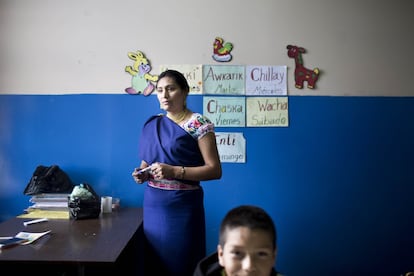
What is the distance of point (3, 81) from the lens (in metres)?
2.02

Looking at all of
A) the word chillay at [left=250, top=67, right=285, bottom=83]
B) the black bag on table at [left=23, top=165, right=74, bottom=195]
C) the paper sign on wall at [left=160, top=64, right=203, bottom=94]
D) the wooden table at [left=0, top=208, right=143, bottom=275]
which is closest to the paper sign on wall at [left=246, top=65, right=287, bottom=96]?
the word chillay at [left=250, top=67, right=285, bottom=83]

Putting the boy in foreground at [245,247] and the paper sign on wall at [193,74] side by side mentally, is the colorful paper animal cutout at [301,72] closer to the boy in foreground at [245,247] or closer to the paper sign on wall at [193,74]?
the paper sign on wall at [193,74]

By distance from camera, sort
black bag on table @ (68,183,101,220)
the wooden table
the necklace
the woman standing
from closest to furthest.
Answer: the wooden table
the woman standing
the necklace
black bag on table @ (68,183,101,220)

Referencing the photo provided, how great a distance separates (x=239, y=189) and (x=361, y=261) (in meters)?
0.92

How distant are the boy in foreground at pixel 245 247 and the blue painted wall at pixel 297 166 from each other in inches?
44.6

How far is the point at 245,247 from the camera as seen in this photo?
33.6 inches

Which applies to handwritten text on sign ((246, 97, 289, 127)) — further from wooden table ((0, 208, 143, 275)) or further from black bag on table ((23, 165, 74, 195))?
black bag on table ((23, 165, 74, 195))

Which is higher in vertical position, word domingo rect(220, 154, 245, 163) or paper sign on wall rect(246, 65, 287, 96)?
paper sign on wall rect(246, 65, 287, 96)

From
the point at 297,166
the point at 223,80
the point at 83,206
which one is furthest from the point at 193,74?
the point at 83,206

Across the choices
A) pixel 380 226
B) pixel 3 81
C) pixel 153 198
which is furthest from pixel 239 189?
pixel 3 81

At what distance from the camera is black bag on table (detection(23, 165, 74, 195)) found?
1.85 m

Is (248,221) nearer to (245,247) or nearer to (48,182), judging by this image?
(245,247)

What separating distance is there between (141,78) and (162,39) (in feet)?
0.94

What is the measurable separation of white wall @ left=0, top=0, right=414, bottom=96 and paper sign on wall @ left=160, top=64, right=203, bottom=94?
0.04 meters
